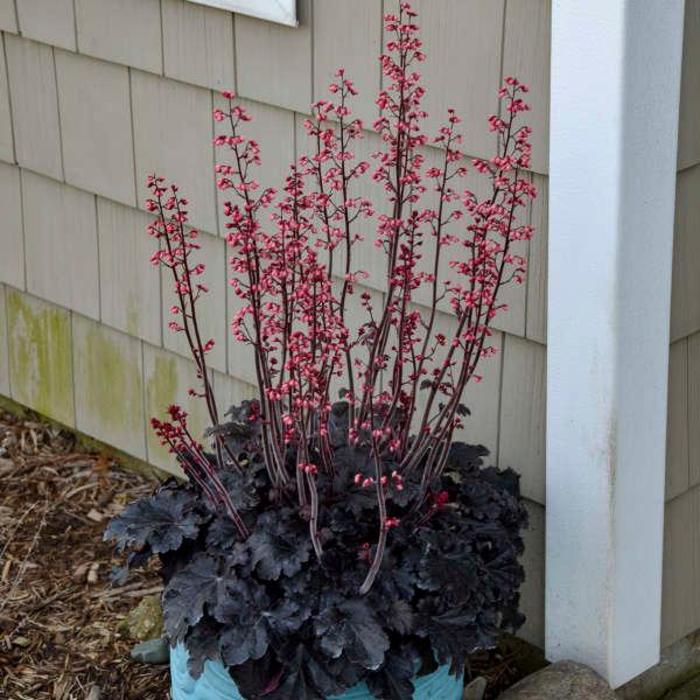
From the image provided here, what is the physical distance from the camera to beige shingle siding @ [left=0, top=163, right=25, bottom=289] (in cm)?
417

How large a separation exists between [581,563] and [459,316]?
56 centimetres

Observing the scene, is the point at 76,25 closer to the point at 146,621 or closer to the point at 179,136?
the point at 179,136

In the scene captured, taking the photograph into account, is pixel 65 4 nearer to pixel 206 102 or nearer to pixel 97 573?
pixel 206 102

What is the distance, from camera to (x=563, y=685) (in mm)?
3010

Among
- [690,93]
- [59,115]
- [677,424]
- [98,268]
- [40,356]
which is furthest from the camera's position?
[40,356]

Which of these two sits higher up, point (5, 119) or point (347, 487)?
point (5, 119)

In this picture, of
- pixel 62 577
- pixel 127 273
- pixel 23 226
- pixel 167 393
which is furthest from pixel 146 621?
pixel 23 226

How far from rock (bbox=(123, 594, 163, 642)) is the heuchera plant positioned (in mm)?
588

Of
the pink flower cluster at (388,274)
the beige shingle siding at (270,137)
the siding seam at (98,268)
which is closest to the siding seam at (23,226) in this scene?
the siding seam at (98,268)

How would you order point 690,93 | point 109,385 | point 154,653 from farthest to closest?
point 109,385 → point 154,653 → point 690,93

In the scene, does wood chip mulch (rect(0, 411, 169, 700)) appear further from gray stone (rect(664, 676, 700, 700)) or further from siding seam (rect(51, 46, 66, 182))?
gray stone (rect(664, 676, 700, 700))

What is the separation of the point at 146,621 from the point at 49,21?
146 cm

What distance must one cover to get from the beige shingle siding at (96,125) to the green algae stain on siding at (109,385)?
1.37 ft

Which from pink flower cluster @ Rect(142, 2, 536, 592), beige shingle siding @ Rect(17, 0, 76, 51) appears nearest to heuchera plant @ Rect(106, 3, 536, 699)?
pink flower cluster @ Rect(142, 2, 536, 592)
